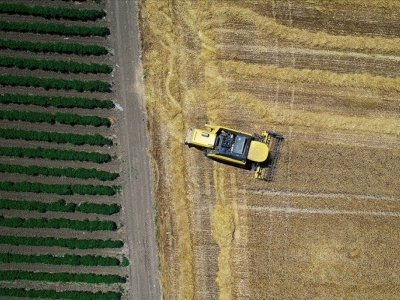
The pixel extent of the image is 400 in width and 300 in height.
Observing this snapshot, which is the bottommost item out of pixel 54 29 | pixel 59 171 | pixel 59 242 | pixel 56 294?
pixel 56 294

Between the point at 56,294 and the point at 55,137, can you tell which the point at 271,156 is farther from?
the point at 56,294

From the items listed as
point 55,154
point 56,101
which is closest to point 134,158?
point 55,154

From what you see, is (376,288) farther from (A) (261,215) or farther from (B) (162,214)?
(B) (162,214)

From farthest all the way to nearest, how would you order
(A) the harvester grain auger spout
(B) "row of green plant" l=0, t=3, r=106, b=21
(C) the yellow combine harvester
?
1. (A) the harvester grain auger spout
2. (B) "row of green plant" l=0, t=3, r=106, b=21
3. (C) the yellow combine harvester

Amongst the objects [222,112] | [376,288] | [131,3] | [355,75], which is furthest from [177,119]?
[376,288]

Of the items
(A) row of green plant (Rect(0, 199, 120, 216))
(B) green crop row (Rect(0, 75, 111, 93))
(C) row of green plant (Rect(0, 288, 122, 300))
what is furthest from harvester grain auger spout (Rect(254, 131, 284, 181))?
(C) row of green plant (Rect(0, 288, 122, 300))

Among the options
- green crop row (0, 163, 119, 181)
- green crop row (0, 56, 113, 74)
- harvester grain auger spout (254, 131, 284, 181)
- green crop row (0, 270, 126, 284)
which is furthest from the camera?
harvester grain auger spout (254, 131, 284, 181)

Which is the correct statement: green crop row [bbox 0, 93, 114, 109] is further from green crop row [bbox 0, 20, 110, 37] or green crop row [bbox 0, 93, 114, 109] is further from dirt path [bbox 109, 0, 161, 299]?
green crop row [bbox 0, 20, 110, 37]
